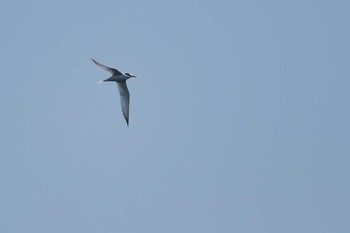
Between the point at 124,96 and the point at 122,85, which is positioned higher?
the point at 122,85

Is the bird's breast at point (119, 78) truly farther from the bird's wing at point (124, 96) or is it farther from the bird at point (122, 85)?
the bird's wing at point (124, 96)

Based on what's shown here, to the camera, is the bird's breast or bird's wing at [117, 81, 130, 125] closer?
the bird's breast

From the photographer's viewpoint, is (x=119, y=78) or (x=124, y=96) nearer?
(x=119, y=78)

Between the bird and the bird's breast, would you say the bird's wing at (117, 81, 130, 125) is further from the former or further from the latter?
the bird's breast

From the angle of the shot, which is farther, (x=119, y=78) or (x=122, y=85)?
(x=122, y=85)

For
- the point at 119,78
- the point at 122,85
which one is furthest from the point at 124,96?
the point at 119,78

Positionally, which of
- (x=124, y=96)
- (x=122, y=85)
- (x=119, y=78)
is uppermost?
(x=119, y=78)

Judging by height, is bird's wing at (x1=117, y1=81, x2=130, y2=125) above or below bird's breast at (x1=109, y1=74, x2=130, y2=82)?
below

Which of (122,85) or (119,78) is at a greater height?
(119,78)

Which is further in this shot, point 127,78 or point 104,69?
point 127,78

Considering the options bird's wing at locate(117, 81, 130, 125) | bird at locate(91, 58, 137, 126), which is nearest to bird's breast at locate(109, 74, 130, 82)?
bird at locate(91, 58, 137, 126)

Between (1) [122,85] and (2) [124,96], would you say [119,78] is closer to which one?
(1) [122,85]
